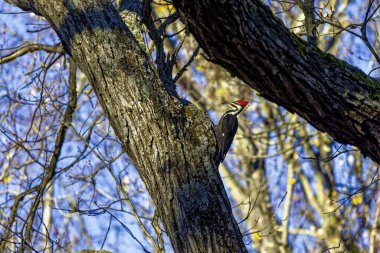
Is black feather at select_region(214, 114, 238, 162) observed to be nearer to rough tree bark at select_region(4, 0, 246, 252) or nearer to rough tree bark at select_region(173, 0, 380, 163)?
rough tree bark at select_region(4, 0, 246, 252)

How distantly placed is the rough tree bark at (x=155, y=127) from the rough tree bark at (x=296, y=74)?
2.05 ft

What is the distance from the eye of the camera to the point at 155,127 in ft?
11.4

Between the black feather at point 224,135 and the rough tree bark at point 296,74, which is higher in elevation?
the black feather at point 224,135

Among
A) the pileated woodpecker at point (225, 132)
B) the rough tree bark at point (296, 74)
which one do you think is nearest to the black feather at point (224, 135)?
the pileated woodpecker at point (225, 132)

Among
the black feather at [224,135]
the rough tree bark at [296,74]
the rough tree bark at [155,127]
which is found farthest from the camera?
the black feather at [224,135]

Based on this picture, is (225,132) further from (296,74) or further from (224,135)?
(296,74)

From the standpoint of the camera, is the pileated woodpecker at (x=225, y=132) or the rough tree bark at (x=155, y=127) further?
the pileated woodpecker at (x=225, y=132)

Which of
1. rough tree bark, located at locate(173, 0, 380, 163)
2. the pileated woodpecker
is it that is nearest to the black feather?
the pileated woodpecker

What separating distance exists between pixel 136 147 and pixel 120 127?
14cm

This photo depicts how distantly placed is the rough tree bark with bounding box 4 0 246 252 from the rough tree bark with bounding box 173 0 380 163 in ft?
2.05

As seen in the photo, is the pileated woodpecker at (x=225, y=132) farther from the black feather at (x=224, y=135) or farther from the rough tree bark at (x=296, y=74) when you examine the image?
the rough tree bark at (x=296, y=74)

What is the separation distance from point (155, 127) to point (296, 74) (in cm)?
86

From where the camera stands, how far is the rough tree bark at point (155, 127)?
3.29 metres

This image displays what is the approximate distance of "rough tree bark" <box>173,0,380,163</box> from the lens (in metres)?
2.81
